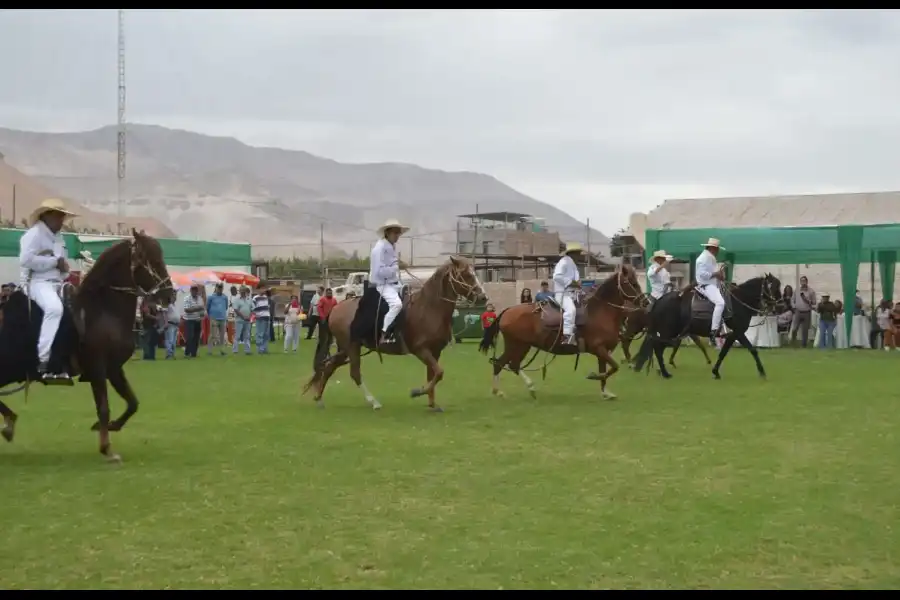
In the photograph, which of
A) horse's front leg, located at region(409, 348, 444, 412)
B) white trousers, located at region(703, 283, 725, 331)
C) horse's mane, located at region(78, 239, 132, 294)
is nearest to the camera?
horse's mane, located at region(78, 239, 132, 294)

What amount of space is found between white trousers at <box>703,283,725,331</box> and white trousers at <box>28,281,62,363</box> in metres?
12.8

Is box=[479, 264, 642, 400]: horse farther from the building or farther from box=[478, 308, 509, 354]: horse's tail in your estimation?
the building

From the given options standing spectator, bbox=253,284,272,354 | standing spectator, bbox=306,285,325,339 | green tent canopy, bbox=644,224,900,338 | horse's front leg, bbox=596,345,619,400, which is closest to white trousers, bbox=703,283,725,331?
horse's front leg, bbox=596,345,619,400

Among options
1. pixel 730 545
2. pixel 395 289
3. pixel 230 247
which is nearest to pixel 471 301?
pixel 395 289

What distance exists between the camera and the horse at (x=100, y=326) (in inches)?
405

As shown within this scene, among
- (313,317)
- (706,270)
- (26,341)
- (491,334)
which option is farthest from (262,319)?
(26,341)

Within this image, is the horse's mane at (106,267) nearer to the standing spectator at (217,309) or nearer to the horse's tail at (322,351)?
the horse's tail at (322,351)

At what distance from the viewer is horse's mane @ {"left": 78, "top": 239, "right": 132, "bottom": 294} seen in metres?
10.6

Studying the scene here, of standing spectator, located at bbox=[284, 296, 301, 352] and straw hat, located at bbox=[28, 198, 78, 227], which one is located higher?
straw hat, located at bbox=[28, 198, 78, 227]

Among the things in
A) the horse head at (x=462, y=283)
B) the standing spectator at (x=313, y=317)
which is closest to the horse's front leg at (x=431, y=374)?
the horse head at (x=462, y=283)

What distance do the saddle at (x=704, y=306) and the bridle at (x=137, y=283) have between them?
39.1 ft

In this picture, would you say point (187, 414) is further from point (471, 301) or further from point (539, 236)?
point (539, 236)

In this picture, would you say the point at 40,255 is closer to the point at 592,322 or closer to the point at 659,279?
the point at 592,322
